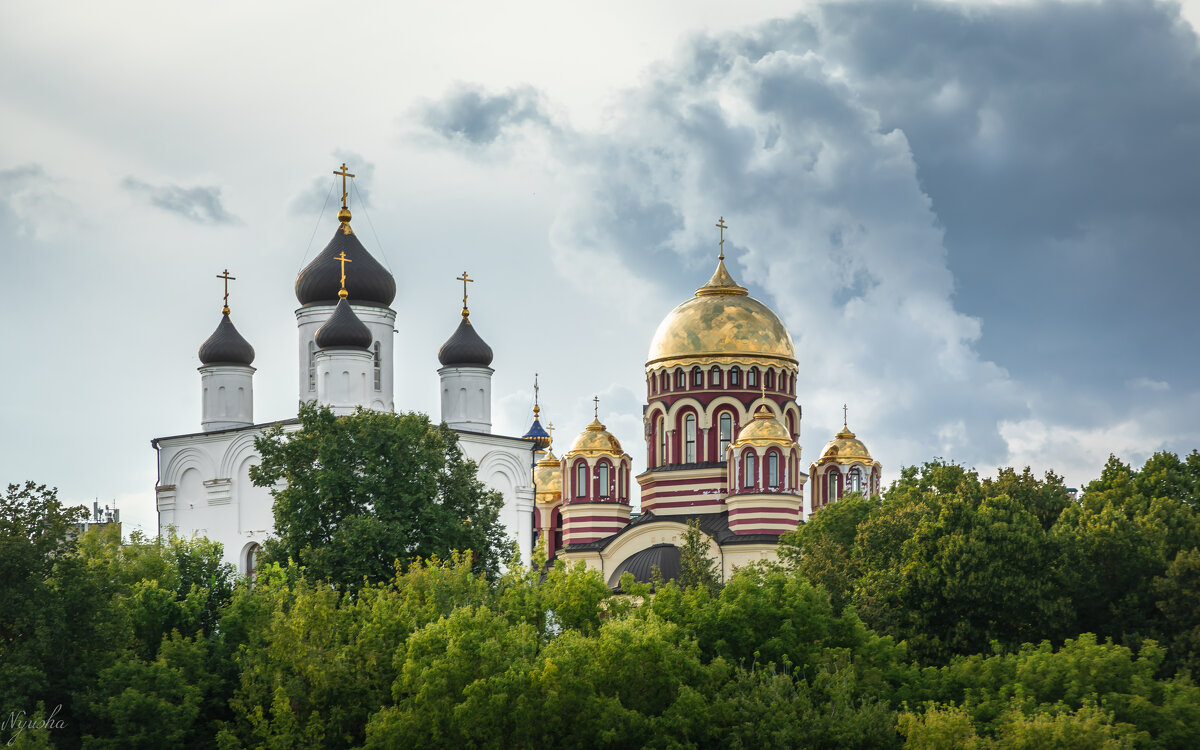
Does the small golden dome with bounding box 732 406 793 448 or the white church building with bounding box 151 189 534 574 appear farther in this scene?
the white church building with bounding box 151 189 534 574

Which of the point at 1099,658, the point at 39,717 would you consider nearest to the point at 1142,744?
the point at 1099,658

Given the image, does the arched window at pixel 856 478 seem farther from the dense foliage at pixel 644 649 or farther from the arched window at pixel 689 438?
the dense foliage at pixel 644 649

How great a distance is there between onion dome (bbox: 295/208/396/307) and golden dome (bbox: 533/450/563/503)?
10486mm

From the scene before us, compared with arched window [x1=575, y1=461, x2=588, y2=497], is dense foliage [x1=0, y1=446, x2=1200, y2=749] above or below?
below

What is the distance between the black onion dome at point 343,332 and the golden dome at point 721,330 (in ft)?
25.8

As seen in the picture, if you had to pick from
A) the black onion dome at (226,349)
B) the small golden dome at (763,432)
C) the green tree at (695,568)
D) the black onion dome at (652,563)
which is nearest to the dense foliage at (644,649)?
the green tree at (695,568)

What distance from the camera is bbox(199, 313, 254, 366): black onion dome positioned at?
178 feet

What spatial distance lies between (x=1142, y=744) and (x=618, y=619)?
329 inches

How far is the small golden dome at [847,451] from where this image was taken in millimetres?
54281

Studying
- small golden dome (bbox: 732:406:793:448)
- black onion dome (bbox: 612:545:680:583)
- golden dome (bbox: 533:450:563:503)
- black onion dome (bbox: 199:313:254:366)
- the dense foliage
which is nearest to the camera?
the dense foliage

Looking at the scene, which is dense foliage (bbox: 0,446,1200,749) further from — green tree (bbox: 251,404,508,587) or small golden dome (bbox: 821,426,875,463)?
small golden dome (bbox: 821,426,875,463)
